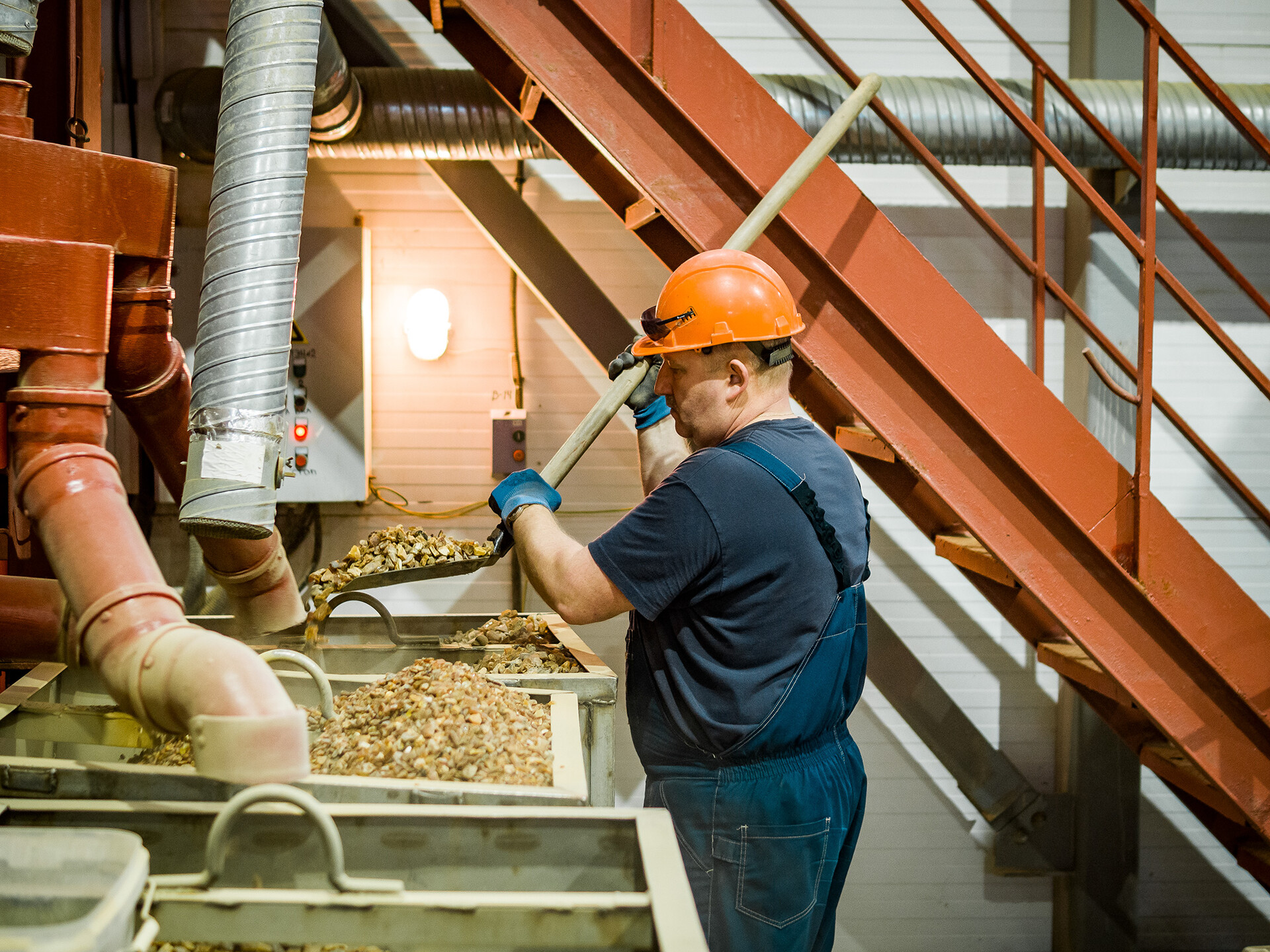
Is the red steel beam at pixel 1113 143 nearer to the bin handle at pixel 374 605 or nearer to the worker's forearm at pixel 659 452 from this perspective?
the worker's forearm at pixel 659 452

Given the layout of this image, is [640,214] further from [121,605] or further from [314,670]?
[121,605]

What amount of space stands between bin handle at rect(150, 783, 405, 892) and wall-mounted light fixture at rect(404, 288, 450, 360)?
314 centimetres

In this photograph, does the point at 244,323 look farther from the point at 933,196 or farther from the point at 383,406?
the point at 933,196

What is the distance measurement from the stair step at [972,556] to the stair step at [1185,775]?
0.79m

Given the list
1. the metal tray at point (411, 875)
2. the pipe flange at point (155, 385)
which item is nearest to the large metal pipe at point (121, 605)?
the metal tray at point (411, 875)

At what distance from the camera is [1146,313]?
264 centimetres

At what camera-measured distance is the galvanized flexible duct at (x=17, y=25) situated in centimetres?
177

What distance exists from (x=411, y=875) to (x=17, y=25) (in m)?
1.85

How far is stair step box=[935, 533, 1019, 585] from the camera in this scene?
292cm

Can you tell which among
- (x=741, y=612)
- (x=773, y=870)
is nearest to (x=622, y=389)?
(x=741, y=612)

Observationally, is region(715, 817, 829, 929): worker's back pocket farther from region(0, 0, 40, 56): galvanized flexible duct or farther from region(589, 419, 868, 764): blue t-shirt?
region(0, 0, 40, 56): galvanized flexible duct

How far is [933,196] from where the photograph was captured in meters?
4.38

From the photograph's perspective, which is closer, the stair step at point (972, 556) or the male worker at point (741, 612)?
the male worker at point (741, 612)

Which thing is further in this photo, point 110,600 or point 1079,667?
point 1079,667
